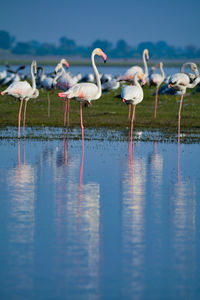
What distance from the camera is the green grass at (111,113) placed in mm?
22898

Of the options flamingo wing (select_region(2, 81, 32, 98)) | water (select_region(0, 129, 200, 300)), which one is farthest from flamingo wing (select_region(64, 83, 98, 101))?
water (select_region(0, 129, 200, 300))

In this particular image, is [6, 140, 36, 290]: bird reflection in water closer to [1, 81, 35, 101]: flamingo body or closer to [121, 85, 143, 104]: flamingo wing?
[121, 85, 143, 104]: flamingo wing

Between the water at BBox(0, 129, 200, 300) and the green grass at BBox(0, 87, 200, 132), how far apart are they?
7.65m

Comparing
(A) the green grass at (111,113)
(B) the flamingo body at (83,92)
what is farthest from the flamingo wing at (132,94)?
(A) the green grass at (111,113)

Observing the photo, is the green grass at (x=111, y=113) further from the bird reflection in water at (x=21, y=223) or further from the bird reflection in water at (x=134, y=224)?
the bird reflection in water at (x=21, y=223)

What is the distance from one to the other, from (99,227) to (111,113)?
18.2m

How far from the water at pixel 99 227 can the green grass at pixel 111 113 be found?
765 centimetres

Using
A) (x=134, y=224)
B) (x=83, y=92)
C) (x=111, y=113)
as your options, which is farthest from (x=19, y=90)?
(x=134, y=224)

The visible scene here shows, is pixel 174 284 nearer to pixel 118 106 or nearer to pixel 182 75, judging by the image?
pixel 182 75

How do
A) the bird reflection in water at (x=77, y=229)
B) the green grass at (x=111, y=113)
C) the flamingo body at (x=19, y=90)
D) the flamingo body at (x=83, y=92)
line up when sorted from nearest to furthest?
the bird reflection in water at (x=77, y=229) < the flamingo body at (x=83, y=92) < the flamingo body at (x=19, y=90) < the green grass at (x=111, y=113)

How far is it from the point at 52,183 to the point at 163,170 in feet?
8.96

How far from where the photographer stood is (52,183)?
465 inches

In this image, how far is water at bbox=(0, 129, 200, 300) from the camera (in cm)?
685

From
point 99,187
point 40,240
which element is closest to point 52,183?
point 99,187
